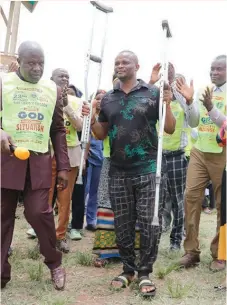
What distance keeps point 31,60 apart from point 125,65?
0.82 meters

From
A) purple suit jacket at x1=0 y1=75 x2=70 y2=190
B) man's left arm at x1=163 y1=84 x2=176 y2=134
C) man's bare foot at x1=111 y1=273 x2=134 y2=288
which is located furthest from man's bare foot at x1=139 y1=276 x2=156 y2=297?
man's left arm at x1=163 y1=84 x2=176 y2=134

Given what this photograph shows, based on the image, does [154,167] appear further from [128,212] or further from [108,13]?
[108,13]

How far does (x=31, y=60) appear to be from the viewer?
3.45 meters

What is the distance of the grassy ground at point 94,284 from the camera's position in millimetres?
3406

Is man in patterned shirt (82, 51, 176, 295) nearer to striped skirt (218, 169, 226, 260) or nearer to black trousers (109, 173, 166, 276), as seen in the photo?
black trousers (109, 173, 166, 276)

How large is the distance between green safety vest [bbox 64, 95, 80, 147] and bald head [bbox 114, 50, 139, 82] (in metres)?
1.42

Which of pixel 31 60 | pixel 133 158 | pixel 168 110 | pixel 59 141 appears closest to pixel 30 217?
pixel 59 141

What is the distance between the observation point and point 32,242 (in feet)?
16.6

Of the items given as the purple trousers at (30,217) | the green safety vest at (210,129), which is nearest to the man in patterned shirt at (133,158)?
the purple trousers at (30,217)

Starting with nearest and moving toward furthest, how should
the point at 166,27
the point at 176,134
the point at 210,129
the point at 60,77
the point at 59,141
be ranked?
the point at 166,27 < the point at 59,141 < the point at 210,129 < the point at 60,77 < the point at 176,134

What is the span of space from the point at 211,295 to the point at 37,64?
2508 mm

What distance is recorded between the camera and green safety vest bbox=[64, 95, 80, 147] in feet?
16.2

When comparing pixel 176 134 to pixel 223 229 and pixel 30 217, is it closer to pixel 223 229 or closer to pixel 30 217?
pixel 223 229

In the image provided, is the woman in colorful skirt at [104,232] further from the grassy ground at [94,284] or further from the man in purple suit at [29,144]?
the man in purple suit at [29,144]
